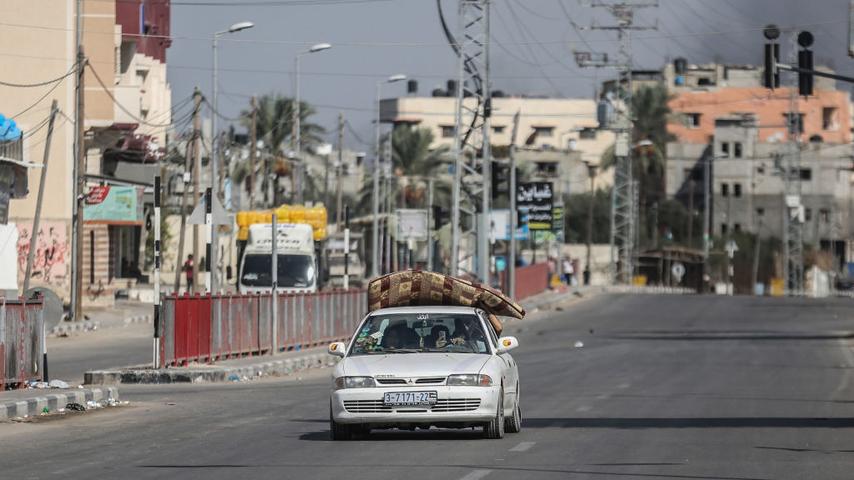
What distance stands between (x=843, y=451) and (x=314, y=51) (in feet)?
150

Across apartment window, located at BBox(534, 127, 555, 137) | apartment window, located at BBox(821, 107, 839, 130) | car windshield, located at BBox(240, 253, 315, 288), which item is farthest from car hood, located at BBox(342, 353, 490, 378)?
apartment window, located at BBox(534, 127, 555, 137)

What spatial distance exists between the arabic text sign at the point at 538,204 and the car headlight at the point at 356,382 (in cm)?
6879

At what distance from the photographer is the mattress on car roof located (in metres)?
17.9

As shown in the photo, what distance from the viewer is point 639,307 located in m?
67.7

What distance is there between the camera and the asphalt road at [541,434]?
1318cm

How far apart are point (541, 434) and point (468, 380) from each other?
171cm

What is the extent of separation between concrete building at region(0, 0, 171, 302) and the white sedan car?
39.9 meters

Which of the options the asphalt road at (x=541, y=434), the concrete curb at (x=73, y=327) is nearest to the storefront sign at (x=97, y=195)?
the concrete curb at (x=73, y=327)

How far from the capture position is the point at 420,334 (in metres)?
16.5

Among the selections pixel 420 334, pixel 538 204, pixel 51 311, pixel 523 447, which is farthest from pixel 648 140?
pixel 523 447

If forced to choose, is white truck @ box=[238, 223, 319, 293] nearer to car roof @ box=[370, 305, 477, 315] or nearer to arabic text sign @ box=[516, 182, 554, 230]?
car roof @ box=[370, 305, 477, 315]

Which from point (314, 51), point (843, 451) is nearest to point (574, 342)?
point (314, 51)

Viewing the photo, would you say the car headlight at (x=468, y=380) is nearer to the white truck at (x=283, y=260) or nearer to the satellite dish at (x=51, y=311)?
the satellite dish at (x=51, y=311)

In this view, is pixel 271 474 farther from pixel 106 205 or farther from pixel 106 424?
pixel 106 205
